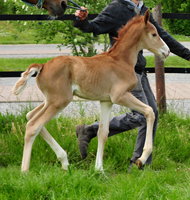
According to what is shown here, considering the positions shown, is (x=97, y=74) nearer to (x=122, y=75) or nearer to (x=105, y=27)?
(x=122, y=75)

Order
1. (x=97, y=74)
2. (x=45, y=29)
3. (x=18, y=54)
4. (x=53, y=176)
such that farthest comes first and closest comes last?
(x=18, y=54), (x=45, y=29), (x=97, y=74), (x=53, y=176)

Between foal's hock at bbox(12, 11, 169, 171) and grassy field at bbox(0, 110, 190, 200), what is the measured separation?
0.22m

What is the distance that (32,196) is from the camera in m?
2.71

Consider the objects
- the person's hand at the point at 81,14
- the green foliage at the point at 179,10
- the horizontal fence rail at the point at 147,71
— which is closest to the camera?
the person's hand at the point at 81,14

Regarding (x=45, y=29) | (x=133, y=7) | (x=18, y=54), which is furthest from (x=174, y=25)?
(x=133, y=7)

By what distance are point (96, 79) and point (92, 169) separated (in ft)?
2.83

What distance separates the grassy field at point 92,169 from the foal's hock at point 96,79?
0.73 feet

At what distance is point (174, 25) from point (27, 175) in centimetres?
1631

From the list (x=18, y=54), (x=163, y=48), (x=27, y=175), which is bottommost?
(x=18, y=54)

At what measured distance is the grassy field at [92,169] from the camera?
276cm

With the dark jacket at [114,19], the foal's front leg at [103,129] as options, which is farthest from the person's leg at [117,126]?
the dark jacket at [114,19]

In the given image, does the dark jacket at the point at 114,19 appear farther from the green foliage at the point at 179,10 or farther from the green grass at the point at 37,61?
the green foliage at the point at 179,10

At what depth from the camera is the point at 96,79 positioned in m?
3.12

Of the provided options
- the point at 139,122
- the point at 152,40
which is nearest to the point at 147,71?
the point at 139,122
